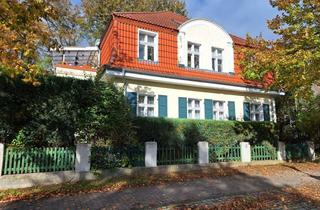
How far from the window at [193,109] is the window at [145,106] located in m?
2.41

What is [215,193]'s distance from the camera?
26.3 feet

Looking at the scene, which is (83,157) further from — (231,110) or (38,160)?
(231,110)

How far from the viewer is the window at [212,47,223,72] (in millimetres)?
17955

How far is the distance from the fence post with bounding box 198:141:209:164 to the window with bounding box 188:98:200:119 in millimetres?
3918

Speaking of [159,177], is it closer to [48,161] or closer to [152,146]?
[152,146]

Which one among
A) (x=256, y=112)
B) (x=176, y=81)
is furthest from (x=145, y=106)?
(x=256, y=112)

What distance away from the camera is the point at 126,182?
9.41 meters

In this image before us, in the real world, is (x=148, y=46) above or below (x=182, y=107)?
above

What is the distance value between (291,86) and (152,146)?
666cm

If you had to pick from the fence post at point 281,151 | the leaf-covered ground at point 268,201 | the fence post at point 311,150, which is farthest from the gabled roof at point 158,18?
the leaf-covered ground at point 268,201

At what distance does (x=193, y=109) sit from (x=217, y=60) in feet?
13.3

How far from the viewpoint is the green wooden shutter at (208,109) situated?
1648 cm

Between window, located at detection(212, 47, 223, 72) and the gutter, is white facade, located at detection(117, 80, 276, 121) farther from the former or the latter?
window, located at detection(212, 47, 223, 72)

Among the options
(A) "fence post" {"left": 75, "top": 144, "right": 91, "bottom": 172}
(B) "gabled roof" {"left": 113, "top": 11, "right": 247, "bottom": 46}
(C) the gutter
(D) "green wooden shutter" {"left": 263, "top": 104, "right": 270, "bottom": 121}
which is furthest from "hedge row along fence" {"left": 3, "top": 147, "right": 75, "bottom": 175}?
(D) "green wooden shutter" {"left": 263, "top": 104, "right": 270, "bottom": 121}
